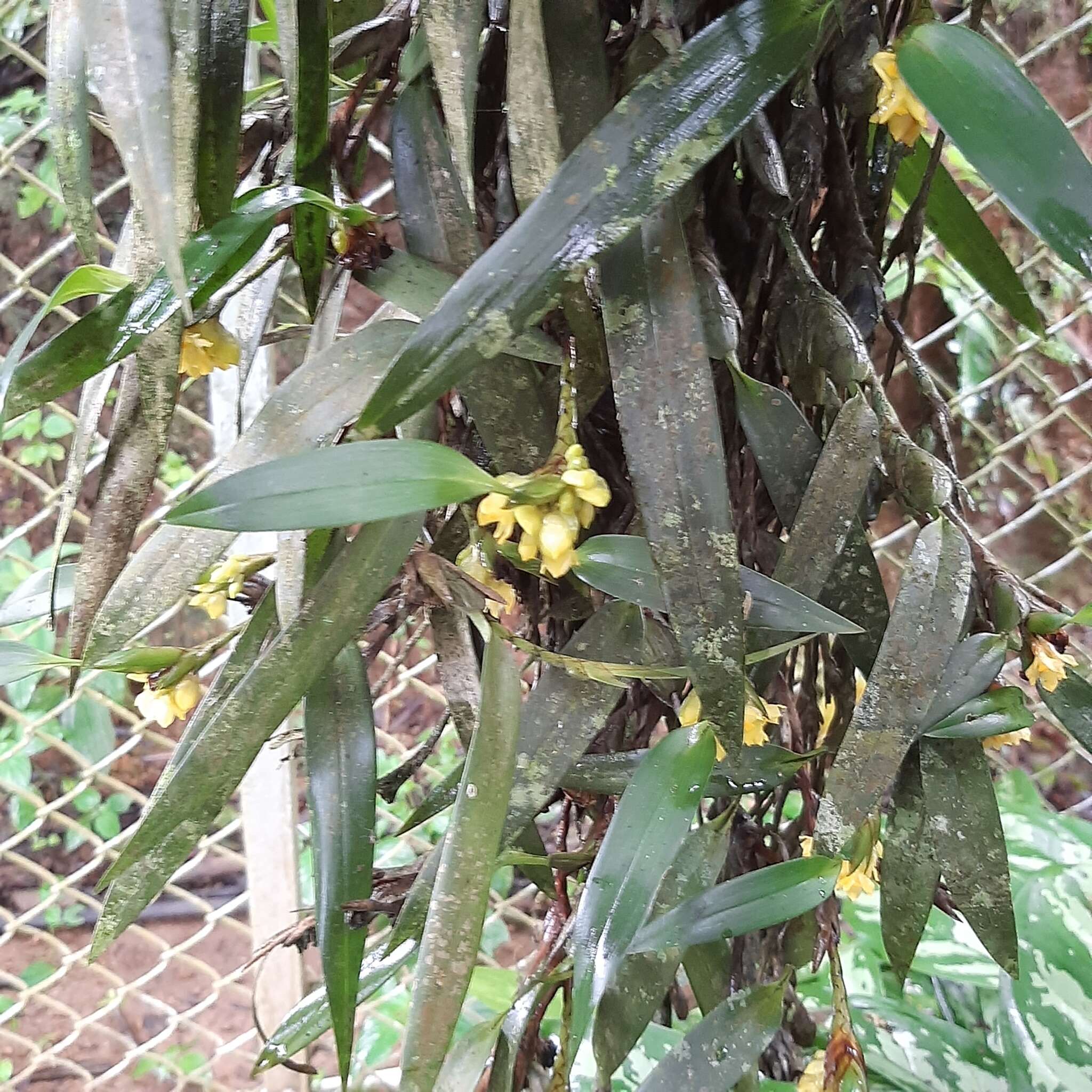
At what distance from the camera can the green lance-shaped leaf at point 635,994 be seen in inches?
12.1

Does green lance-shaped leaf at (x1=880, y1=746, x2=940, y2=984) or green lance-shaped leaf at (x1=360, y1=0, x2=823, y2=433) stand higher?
green lance-shaped leaf at (x1=360, y1=0, x2=823, y2=433)

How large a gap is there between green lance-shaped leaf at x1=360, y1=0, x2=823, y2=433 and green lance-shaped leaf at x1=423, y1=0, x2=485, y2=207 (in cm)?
4

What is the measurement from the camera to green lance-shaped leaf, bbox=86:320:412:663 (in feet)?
0.80

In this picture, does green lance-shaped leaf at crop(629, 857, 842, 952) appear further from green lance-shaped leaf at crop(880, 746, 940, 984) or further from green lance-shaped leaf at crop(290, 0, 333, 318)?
green lance-shaped leaf at crop(290, 0, 333, 318)

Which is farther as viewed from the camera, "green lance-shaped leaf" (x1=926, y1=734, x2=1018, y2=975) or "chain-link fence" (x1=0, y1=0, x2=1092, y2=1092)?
"chain-link fence" (x1=0, y1=0, x2=1092, y2=1092)

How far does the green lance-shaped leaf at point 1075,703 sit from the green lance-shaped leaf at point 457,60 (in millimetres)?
267

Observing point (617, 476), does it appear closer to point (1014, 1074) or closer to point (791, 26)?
point (791, 26)

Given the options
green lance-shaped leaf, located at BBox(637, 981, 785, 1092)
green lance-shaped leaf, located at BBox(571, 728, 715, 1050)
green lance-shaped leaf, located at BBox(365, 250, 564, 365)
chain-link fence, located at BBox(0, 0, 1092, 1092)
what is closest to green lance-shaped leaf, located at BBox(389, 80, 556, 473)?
green lance-shaped leaf, located at BBox(365, 250, 564, 365)

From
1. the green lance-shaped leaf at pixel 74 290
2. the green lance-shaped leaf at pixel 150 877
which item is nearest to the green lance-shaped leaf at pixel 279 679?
the green lance-shaped leaf at pixel 150 877

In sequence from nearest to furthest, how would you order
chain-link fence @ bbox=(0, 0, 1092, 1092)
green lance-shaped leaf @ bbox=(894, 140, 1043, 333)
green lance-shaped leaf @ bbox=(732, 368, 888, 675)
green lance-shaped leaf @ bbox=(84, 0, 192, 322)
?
green lance-shaped leaf @ bbox=(84, 0, 192, 322) < green lance-shaped leaf @ bbox=(732, 368, 888, 675) < green lance-shaped leaf @ bbox=(894, 140, 1043, 333) < chain-link fence @ bbox=(0, 0, 1092, 1092)

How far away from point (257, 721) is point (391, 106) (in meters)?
0.23

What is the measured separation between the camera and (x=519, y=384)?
0.27 meters

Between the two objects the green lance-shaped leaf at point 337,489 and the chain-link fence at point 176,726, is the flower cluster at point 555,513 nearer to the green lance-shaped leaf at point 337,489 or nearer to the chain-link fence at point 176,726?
the green lance-shaped leaf at point 337,489

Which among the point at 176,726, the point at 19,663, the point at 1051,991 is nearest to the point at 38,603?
the point at 19,663
